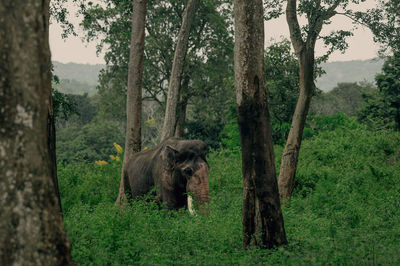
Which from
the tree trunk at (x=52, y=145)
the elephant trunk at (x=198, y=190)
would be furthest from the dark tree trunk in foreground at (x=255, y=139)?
the elephant trunk at (x=198, y=190)

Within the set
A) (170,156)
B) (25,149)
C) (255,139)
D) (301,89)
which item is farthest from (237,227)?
(301,89)

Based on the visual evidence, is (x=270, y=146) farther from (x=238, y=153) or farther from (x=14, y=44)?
(x=238, y=153)

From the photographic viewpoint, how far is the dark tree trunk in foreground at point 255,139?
6.88 metres

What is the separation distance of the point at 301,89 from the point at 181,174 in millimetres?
4256

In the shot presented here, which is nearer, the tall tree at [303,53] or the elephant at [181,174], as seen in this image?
the elephant at [181,174]

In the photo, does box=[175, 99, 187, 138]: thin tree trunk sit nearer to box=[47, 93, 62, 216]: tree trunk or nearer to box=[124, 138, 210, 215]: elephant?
box=[124, 138, 210, 215]: elephant

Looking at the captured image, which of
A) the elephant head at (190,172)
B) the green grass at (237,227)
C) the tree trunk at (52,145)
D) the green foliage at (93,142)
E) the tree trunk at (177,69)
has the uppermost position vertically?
the tree trunk at (177,69)

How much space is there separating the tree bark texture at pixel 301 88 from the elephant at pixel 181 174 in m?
2.89

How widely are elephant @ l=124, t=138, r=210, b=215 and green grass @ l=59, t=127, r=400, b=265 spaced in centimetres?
53

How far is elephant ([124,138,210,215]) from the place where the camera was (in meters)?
10.3

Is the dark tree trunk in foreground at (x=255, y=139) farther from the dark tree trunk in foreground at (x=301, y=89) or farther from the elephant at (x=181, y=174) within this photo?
the dark tree trunk in foreground at (x=301, y=89)

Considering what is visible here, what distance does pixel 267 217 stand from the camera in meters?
6.87

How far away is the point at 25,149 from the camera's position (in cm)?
449

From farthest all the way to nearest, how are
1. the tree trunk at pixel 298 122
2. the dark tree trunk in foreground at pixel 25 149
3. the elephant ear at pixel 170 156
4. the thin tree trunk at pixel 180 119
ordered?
the thin tree trunk at pixel 180 119
the tree trunk at pixel 298 122
the elephant ear at pixel 170 156
the dark tree trunk in foreground at pixel 25 149
